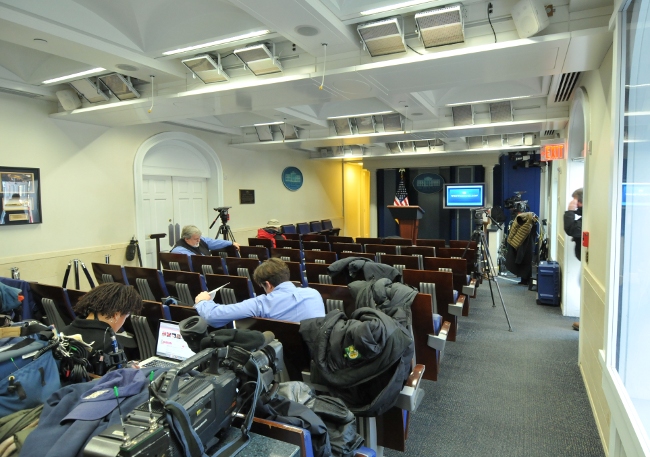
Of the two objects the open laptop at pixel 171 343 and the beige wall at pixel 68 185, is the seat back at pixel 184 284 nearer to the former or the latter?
the open laptop at pixel 171 343

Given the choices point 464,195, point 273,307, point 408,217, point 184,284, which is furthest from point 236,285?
point 464,195

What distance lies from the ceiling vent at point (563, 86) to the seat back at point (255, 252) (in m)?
4.21

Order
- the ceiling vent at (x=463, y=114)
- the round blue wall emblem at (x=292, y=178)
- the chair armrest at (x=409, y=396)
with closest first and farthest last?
the chair armrest at (x=409, y=396), the ceiling vent at (x=463, y=114), the round blue wall emblem at (x=292, y=178)

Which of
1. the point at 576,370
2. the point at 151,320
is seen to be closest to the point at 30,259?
the point at 151,320

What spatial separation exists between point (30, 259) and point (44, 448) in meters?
5.17

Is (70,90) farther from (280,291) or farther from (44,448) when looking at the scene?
(44,448)

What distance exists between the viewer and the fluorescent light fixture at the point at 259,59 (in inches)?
138

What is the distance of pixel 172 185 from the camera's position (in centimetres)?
740

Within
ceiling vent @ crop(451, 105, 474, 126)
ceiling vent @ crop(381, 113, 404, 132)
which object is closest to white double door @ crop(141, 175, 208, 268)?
ceiling vent @ crop(381, 113, 404, 132)

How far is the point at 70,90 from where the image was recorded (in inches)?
197

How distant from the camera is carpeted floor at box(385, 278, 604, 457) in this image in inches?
91.2

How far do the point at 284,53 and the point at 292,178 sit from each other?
22.4ft

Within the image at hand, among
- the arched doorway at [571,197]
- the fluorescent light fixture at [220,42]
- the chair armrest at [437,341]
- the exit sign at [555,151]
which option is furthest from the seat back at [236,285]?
the exit sign at [555,151]

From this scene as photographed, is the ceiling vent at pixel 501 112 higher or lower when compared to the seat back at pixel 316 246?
higher
